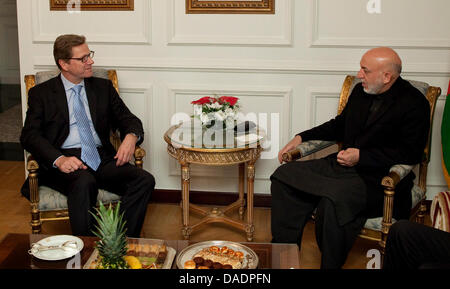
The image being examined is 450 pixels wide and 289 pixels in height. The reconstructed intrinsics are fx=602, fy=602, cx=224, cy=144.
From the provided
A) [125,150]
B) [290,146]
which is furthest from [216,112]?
[125,150]

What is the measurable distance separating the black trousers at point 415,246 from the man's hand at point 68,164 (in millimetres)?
1788

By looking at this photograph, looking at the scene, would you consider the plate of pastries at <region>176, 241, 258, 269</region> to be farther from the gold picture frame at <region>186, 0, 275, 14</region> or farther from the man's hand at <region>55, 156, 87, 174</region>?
the gold picture frame at <region>186, 0, 275, 14</region>

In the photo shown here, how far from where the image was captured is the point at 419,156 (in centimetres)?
336

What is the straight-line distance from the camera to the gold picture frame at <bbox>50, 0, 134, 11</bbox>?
4191mm

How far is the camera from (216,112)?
146 inches

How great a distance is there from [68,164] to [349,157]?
161cm

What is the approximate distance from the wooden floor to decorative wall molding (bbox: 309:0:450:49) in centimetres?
126

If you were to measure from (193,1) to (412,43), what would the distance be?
1.50m

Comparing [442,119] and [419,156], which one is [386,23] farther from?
[419,156]

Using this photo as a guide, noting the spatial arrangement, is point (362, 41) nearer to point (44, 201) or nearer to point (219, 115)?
point (219, 115)

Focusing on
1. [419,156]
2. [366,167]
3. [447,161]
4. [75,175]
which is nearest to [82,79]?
[75,175]

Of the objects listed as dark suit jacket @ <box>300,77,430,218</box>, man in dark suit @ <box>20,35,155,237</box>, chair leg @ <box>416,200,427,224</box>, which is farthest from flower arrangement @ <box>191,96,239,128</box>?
chair leg @ <box>416,200,427,224</box>

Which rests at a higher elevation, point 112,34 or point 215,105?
point 112,34

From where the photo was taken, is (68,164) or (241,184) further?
(241,184)
